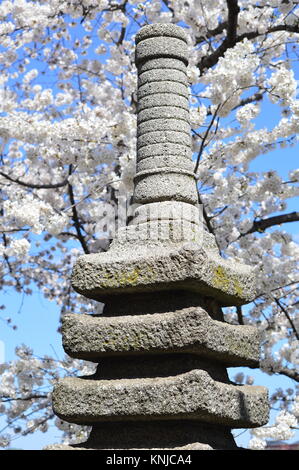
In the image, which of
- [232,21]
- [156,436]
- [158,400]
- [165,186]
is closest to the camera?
[158,400]

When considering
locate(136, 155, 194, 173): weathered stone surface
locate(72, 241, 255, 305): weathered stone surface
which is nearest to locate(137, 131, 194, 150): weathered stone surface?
locate(136, 155, 194, 173): weathered stone surface

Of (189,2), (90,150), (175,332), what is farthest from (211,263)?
(189,2)

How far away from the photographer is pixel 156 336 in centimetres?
509

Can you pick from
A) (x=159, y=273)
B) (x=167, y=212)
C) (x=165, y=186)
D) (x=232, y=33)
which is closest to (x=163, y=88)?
(x=165, y=186)

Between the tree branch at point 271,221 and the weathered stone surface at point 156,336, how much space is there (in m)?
4.44

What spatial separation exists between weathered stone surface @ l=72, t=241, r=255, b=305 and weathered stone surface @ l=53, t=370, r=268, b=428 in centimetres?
67

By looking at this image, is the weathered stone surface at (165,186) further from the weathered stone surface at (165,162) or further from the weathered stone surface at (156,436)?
the weathered stone surface at (156,436)

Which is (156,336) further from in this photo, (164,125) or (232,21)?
(232,21)

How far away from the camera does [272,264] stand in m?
9.73

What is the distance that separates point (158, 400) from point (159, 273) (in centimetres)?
92

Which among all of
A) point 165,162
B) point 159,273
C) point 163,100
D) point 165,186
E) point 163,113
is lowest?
point 159,273

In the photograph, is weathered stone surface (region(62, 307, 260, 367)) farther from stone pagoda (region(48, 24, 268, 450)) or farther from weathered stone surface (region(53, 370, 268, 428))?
weathered stone surface (region(53, 370, 268, 428))

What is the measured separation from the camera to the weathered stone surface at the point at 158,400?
4.91 metres
